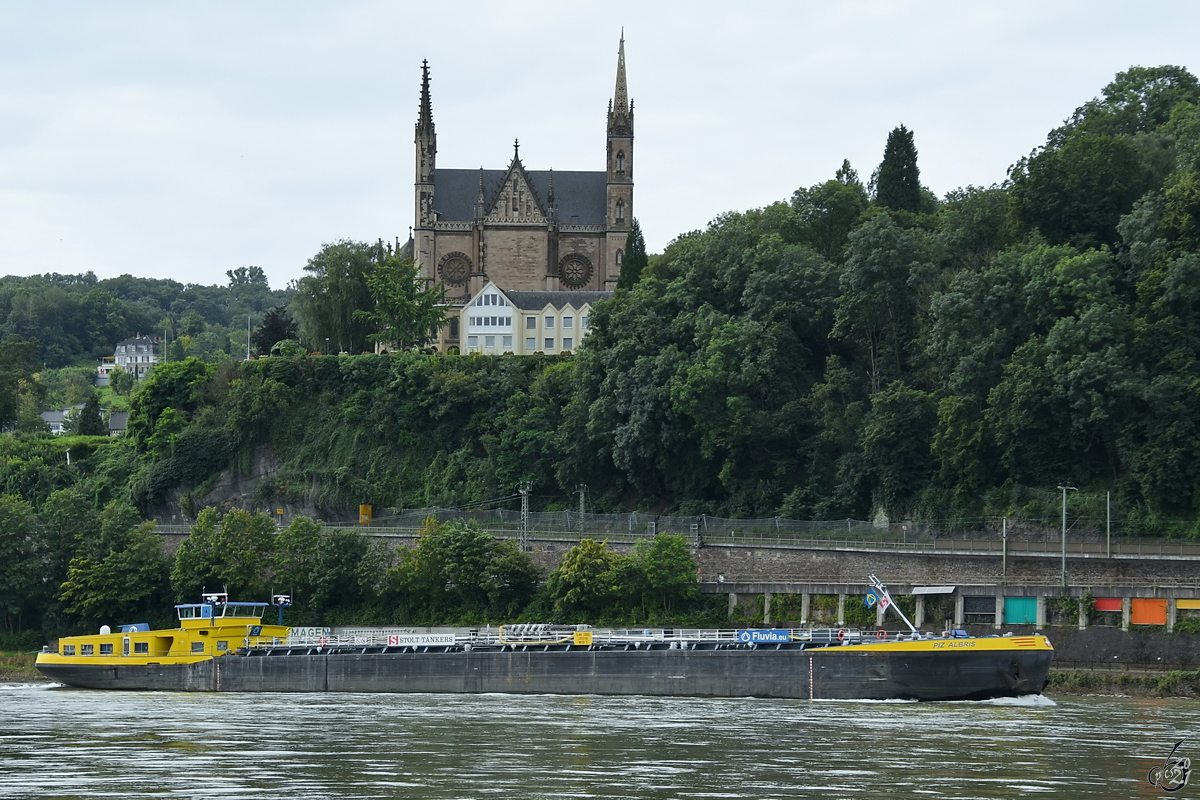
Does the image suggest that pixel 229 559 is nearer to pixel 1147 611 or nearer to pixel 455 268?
pixel 1147 611

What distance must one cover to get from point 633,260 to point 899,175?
908 inches

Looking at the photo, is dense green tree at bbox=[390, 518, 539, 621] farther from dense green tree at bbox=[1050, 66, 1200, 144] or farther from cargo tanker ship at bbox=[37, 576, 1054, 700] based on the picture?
dense green tree at bbox=[1050, 66, 1200, 144]

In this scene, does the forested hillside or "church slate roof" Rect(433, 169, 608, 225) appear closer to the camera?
the forested hillside

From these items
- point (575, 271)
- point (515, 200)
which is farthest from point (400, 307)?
point (575, 271)

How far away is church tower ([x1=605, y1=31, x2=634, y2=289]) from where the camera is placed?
144250 mm

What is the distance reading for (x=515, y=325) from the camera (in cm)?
13538

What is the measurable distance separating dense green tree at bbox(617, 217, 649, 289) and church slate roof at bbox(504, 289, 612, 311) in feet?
25.1

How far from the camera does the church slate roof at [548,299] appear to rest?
136 m

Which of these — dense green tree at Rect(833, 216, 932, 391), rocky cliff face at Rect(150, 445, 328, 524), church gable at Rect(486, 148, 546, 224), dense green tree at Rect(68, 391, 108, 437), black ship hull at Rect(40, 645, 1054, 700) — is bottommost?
black ship hull at Rect(40, 645, 1054, 700)

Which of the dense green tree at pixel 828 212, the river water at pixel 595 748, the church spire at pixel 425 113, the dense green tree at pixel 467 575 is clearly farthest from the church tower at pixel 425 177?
the river water at pixel 595 748

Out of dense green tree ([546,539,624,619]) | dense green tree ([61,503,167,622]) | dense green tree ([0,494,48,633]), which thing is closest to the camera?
dense green tree ([546,539,624,619])

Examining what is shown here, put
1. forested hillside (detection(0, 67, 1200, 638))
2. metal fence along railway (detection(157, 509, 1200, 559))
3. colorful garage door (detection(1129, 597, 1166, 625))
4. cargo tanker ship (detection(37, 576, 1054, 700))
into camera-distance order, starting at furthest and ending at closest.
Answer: forested hillside (detection(0, 67, 1200, 638))
metal fence along railway (detection(157, 509, 1200, 559))
colorful garage door (detection(1129, 597, 1166, 625))
cargo tanker ship (detection(37, 576, 1054, 700))

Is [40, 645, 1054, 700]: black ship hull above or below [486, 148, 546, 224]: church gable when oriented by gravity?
below

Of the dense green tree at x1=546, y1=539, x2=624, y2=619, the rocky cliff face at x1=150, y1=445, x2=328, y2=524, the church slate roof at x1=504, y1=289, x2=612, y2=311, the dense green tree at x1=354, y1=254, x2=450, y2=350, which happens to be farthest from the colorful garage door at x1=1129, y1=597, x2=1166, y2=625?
the church slate roof at x1=504, y1=289, x2=612, y2=311
